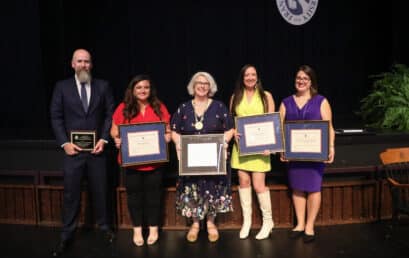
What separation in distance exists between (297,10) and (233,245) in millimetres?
4534

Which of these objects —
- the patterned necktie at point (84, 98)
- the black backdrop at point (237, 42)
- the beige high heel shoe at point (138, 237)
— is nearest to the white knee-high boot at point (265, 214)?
the beige high heel shoe at point (138, 237)

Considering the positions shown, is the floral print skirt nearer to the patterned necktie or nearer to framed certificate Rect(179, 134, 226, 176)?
framed certificate Rect(179, 134, 226, 176)

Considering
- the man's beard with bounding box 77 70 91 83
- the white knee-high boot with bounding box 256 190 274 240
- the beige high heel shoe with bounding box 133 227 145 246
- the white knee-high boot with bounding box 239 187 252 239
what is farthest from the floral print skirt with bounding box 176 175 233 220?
the man's beard with bounding box 77 70 91 83

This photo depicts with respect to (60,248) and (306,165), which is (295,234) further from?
(60,248)

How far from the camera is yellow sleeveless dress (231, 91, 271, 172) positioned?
3.30 meters

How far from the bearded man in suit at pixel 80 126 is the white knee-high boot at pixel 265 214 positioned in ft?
4.24

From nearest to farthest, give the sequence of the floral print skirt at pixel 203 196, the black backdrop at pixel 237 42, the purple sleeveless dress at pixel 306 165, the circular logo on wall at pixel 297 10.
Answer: the purple sleeveless dress at pixel 306 165 < the floral print skirt at pixel 203 196 < the circular logo on wall at pixel 297 10 < the black backdrop at pixel 237 42

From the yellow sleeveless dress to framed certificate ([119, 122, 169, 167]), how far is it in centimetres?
63

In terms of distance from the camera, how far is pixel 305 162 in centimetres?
336

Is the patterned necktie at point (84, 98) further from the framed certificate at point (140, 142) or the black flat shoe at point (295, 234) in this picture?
the black flat shoe at point (295, 234)

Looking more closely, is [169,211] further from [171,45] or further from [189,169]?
[171,45]

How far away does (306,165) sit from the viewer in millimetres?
3352

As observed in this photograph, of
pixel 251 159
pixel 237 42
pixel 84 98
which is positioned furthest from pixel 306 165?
pixel 237 42

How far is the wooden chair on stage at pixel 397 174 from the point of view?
3422 mm
